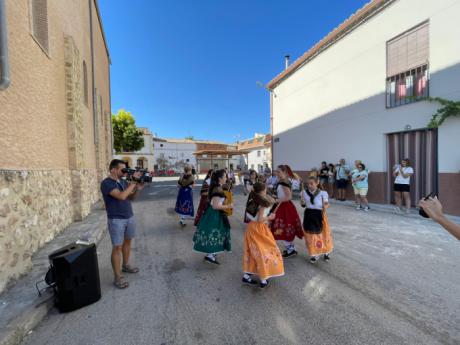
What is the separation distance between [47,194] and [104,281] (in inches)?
98.8

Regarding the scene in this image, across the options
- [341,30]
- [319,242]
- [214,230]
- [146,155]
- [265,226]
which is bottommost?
[319,242]

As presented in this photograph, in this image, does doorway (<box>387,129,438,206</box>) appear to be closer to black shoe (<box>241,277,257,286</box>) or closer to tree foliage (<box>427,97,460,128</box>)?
tree foliage (<box>427,97,460,128</box>)

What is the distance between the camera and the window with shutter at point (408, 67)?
7.33 meters

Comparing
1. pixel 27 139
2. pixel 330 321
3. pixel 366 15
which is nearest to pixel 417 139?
pixel 366 15

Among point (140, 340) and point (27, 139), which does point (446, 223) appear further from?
point (27, 139)

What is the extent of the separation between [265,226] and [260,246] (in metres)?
0.28

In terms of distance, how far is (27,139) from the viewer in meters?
4.16

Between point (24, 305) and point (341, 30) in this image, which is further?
point (341, 30)

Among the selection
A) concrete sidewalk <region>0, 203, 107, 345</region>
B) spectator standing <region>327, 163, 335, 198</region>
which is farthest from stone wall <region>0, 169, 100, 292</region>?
spectator standing <region>327, 163, 335, 198</region>

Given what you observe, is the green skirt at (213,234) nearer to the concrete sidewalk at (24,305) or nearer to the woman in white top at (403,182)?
the concrete sidewalk at (24,305)

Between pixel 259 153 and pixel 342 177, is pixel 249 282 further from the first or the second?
pixel 259 153

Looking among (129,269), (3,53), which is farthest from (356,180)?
(3,53)

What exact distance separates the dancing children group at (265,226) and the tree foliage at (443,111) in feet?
17.2

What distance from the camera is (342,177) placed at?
988 centimetres
